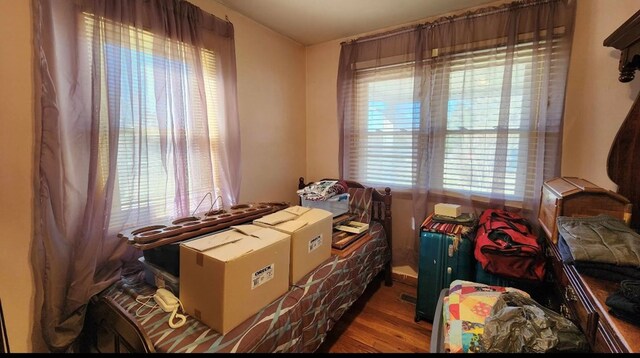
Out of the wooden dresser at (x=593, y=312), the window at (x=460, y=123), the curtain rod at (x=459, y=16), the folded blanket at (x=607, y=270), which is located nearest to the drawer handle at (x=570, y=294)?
the wooden dresser at (x=593, y=312)

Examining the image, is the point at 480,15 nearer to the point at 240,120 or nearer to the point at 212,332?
the point at 240,120

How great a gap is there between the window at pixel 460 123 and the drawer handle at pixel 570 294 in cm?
100

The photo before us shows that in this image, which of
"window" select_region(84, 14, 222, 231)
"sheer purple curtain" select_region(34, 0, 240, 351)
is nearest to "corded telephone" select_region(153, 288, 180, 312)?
"sheer purple curtain" select_region(34, 0, 240, 351)

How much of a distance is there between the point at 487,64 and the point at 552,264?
5.03ft

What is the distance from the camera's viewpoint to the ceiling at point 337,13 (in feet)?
6.95

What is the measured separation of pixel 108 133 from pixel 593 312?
7.72ft

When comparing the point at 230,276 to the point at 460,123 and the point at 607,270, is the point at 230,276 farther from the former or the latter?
the point at 460,123

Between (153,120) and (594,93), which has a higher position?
(594,93)

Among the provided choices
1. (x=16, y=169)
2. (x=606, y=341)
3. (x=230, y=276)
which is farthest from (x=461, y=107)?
(x=16, y=169)

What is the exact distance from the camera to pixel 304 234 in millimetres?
1567

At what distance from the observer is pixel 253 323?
1.20 metres

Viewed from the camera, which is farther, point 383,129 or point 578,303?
point 383,129

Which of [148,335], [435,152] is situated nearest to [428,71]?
[435,152]

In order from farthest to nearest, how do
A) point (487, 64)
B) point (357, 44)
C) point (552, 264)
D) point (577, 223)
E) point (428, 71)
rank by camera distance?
point (357, 44) < point (428, 71) < point (487, 64) < point (552, 264) < point (577, 223)
